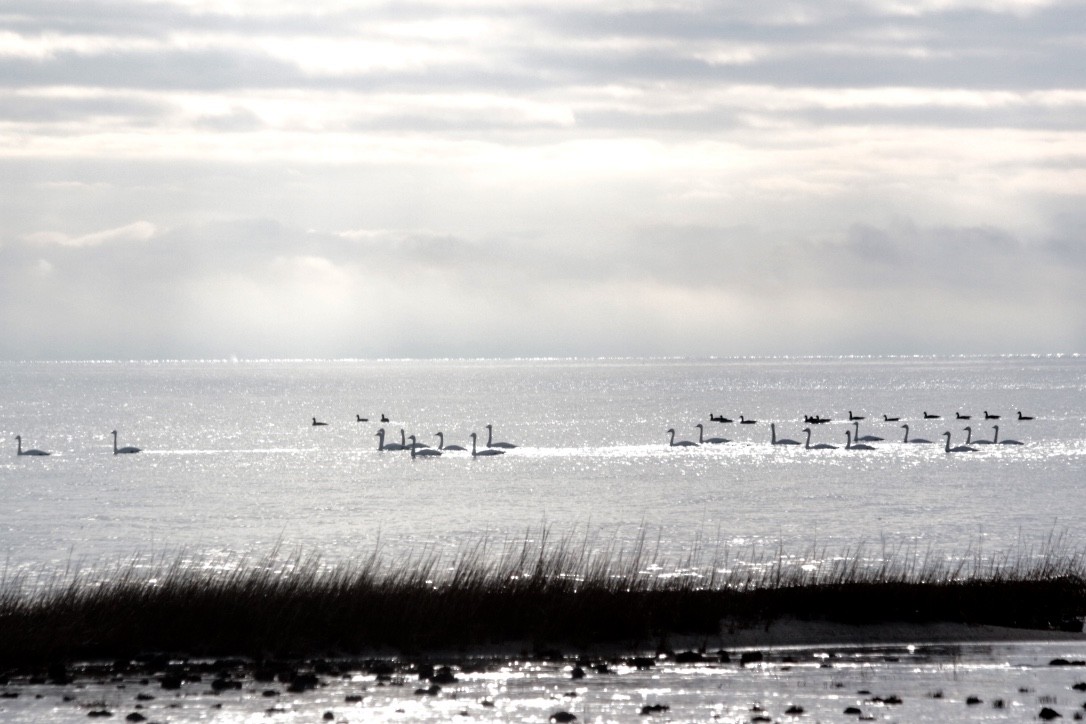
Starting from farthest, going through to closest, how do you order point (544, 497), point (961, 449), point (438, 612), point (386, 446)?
1. point (386, 446)
2. point (961, 449)
3. point (544, 497)
4. point (438, 612)

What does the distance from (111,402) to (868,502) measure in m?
146

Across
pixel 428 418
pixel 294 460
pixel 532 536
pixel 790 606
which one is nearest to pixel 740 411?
pixel 428 418

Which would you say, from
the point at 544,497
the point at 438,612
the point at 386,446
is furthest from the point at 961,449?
the point at 438,612

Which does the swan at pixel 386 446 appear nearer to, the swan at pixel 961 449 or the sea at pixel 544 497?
the sea at pixel 544 497

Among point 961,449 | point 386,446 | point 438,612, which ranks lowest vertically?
point 386,446

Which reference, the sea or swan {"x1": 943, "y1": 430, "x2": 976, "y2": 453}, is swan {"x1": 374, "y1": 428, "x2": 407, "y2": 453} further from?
swan {"x1": 943, "y1": 430, "x2": 976, "y2": 453}

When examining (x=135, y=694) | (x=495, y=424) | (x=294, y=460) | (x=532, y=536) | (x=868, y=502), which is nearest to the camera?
(x=135, y=694)

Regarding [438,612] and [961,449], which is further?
[961,449]

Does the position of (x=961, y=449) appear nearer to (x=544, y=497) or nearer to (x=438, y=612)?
(x=544, y=497)

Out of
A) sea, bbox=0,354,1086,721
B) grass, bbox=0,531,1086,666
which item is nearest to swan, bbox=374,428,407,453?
sea, bbox=0,354,1086,721

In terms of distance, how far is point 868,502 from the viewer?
52.3 metres

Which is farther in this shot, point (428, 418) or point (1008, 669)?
point (428, 418)

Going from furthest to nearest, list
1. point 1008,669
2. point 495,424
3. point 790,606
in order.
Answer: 1. point 495,424
2. point 790,606
3. point 1008,669

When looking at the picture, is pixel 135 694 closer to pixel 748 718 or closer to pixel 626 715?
pixel 626 715
